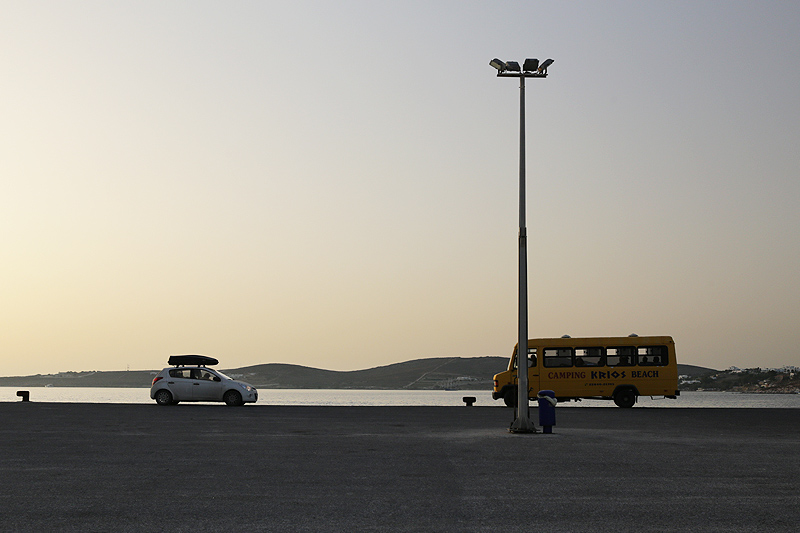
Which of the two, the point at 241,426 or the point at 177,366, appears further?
the point at 177,366

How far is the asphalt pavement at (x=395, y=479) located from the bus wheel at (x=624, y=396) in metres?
13.4

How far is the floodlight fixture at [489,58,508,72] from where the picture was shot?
67.1 ft

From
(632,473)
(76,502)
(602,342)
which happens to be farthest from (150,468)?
(602,342)

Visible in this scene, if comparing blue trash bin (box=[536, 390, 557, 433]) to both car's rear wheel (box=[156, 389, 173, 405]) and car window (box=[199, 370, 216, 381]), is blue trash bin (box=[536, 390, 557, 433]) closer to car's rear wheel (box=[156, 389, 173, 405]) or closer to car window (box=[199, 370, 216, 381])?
car window (box=[199, 370, 216, 381])

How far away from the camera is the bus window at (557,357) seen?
35.0 m

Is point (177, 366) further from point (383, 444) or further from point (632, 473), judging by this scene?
point (632, 473)

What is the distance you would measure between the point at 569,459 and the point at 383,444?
4.14 m

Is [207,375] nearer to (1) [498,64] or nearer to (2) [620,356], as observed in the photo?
(2) [620,356]

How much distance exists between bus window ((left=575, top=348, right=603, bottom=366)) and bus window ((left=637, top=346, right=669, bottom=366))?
66.2 inches

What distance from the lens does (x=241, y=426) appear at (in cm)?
2162

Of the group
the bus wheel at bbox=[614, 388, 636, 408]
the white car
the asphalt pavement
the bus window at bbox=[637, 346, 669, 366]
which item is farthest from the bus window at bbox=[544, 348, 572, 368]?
the asphalt pavement

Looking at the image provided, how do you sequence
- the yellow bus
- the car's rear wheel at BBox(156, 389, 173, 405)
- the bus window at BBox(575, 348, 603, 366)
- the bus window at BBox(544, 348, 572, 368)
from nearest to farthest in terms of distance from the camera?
the car's rear wheel at BBox(156, 389, 173, 405) < the yellow bus < the bus window at BBox(575, 348, 603, 366) < the bus window at BBox(544, 348, 572, 368)

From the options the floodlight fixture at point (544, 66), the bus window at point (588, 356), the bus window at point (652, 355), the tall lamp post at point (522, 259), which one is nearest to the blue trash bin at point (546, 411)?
the tall lamp post at point (522, 259)

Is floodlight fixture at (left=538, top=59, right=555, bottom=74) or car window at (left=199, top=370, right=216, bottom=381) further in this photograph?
car window at (left=199, top=370, right=216, bottom=381)
